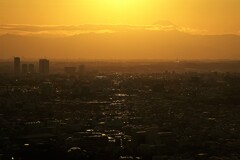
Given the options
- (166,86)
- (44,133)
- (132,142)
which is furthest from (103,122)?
(166,86)

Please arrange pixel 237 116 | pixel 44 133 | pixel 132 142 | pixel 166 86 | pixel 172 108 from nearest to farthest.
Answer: pixel 132 142
pixel 44 133
pixel 237 116
pixel 172 108
pixel 166 86

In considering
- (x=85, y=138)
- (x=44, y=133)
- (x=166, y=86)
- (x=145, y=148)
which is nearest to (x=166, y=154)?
Answer: (x=145, y=148)

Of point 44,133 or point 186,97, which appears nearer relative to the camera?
point 44,133

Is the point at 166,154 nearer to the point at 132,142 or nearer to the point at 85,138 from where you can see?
the point at 132,142

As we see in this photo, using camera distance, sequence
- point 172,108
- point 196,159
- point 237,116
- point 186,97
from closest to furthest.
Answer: point 196,159
point 237,116
point 172,108
point 186,97

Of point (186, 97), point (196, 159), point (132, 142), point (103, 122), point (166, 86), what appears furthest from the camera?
point (166, 86)

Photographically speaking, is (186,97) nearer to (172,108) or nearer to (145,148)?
(172,108)

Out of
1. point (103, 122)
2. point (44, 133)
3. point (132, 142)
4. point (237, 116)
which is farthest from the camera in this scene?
point (237, 116)

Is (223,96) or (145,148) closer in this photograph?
(145,148)

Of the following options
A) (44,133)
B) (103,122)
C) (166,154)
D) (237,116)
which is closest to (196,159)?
Answer: (166,154)
